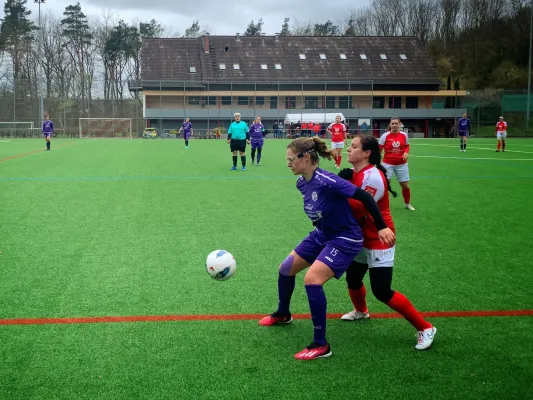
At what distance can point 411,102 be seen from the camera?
200 ft

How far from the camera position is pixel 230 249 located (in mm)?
7605

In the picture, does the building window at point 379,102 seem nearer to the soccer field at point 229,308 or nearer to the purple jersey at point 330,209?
the soccer field at point 229,308

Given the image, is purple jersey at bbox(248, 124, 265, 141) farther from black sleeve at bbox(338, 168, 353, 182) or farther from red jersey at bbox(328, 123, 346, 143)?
black sleeve at bbox(338, 168, 353, 182)

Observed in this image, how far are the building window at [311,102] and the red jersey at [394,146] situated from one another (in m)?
48.6

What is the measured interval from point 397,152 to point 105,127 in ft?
160

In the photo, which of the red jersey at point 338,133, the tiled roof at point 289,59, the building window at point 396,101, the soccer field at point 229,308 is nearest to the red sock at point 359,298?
the soccer field at point 229,308

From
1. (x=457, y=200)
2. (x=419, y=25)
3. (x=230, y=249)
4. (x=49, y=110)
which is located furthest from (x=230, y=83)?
(x=230, y=249)

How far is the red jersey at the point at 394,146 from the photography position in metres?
10.9

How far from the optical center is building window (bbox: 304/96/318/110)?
5891cm

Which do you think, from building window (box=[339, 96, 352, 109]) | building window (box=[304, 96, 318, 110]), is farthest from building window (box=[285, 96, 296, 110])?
building window (box=[339, 96, 352, 109])

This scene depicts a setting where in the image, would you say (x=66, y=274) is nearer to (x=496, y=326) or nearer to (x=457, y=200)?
(x=496, y=326)

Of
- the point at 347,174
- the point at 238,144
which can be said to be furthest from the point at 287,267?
the point at 238,144

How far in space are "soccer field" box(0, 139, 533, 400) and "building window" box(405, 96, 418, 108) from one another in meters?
51.6

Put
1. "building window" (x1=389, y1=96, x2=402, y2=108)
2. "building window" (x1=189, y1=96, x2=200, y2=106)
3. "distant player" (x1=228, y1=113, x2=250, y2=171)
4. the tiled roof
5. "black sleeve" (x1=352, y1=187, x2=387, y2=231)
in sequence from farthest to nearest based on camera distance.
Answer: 1. the tiled roof
2. "building window" (x1=389, y1=96, x2=402, y2=108)
3. "building window" (x1=189, y1=96, x2=200, y2=106)
4. "distant player" (x1=228, y1=113, x2=250, y2=171)
5. "black sleeve" (x1=352, y1=187, x2=387, y2=231)
